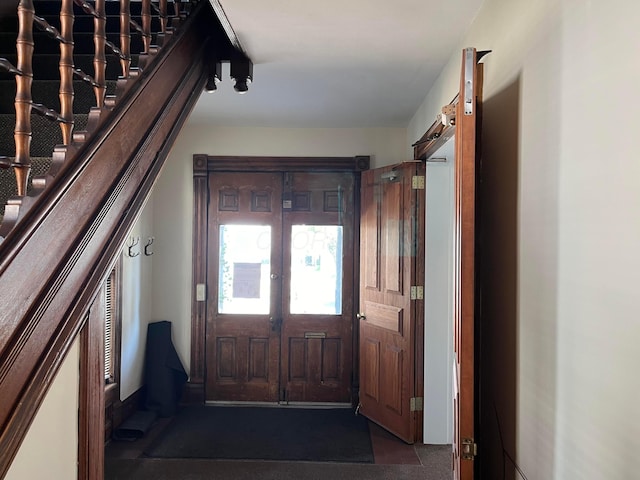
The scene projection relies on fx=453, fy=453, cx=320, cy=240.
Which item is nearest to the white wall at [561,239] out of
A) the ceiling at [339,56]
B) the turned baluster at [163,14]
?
the ceiling at [339,56]

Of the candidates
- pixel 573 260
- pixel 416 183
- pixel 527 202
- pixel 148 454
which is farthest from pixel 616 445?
pixel 148 454

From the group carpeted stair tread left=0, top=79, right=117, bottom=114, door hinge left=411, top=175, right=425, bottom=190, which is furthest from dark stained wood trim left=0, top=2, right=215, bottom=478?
door hinge left=411, top=175, right=425, bottom=190

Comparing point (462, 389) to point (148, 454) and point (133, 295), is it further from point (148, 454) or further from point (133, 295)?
point (133, 295)

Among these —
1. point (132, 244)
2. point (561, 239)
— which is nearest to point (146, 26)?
point (561, 239)

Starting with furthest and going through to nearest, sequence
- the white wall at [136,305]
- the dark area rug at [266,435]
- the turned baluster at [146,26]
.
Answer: the white wall at [136,305] < the dark area rug at [266,435] < the turned baluster at [146,26]

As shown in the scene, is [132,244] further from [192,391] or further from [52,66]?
[52,66]

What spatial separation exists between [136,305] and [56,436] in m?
2.24

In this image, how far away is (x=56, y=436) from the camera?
5.49ft

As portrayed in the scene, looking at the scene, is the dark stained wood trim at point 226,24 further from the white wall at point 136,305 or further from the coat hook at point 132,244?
the coat hook at point 132,244

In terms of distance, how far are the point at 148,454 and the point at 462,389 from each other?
254 cm

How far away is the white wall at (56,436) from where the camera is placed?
60.0 inches

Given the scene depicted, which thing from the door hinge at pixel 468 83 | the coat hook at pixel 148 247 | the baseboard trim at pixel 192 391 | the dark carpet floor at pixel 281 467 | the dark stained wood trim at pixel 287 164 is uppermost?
the dark stained wood trim at pixel 287 164

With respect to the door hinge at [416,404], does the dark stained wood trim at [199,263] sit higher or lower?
higher

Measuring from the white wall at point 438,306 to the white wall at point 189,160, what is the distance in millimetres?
963
